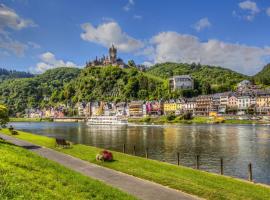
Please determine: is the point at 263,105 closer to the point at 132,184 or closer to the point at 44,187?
the point at 132,184

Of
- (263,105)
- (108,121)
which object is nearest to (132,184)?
(108,121)

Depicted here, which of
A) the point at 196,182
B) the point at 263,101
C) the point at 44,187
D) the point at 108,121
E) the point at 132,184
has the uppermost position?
the point at 263,101

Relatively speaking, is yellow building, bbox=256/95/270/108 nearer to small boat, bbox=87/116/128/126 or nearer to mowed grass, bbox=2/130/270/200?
small boat, bbox=87/116/128/126

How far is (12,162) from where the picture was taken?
17.6 meters

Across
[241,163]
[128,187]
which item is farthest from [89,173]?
[241,163]

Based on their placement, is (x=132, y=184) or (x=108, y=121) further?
(x=108, y=121)

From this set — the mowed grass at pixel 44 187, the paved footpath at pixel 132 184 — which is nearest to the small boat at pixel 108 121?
the paved footpath at pixel 132 184

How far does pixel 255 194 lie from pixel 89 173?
11.1m

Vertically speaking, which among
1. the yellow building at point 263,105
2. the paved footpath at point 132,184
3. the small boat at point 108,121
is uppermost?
the yellow building at point 263,105

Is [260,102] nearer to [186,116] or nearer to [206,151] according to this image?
[186,116]

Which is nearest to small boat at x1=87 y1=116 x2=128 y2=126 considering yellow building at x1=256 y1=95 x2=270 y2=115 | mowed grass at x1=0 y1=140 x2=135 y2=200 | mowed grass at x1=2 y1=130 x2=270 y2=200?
yellow building at x1=256 y1=95 x2=270 y2=115

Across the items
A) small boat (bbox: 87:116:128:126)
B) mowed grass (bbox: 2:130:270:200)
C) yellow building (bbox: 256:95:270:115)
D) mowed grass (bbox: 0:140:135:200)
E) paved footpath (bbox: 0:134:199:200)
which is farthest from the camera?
yellow building (bbox: 256:95:270:115)

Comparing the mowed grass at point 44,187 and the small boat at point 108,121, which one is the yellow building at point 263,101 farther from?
the mowed grass at point 44,187

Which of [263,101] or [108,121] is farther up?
[263,101]
